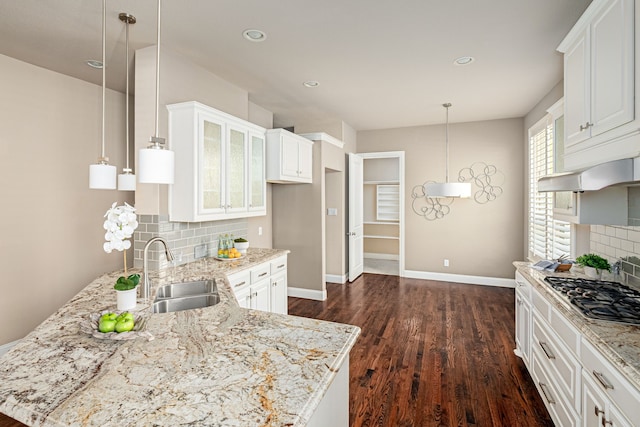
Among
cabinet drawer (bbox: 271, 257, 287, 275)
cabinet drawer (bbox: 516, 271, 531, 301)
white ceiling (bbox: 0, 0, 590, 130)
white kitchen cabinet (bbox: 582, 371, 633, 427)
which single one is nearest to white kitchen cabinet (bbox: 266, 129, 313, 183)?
white ceiling (bbox: 0, 0, 590, 130)

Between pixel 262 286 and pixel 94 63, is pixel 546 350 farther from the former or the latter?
pixel 94 63

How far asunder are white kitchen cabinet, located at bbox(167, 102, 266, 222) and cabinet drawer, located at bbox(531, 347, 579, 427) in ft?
9.24

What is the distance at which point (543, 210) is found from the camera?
171 inches

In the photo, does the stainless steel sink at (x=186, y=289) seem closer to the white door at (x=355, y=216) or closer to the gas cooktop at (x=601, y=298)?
the gas cooktop at (x=601, y=298)

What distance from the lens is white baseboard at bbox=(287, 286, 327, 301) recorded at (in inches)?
197

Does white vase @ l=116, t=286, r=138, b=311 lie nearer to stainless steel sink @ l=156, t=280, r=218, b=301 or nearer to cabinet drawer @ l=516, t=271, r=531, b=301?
stainless steel sink @ l=156, t=280, r=218, b=301

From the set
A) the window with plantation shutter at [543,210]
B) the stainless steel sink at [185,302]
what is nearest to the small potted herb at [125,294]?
the stainless steel sink at [185,302]

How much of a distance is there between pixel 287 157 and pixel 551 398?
11.0 feet

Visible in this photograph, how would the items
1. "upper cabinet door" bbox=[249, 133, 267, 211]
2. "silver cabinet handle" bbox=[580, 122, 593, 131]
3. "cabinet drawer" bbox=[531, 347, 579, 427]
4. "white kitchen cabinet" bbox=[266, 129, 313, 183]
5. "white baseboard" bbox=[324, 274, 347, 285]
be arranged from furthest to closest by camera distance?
"white baseboard" bbox=[324, 274, 347, 285], "white kitchen cabinet" bbox=[266, 129, 313, 183], "upper cabinet door" bbox=[249, 133, 267, 211], "silver cabinet handle" bbox=[580, 122, 593, 131], "cabinet drawer" bbox=[531, 347, 579, 427]

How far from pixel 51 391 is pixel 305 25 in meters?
Answer: 2.61

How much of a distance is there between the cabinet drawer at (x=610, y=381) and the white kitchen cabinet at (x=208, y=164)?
2772mm

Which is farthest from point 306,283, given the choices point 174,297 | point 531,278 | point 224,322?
point 224,322

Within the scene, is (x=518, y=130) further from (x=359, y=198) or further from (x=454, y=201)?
(x=359, y=198)

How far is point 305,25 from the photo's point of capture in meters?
2.56
